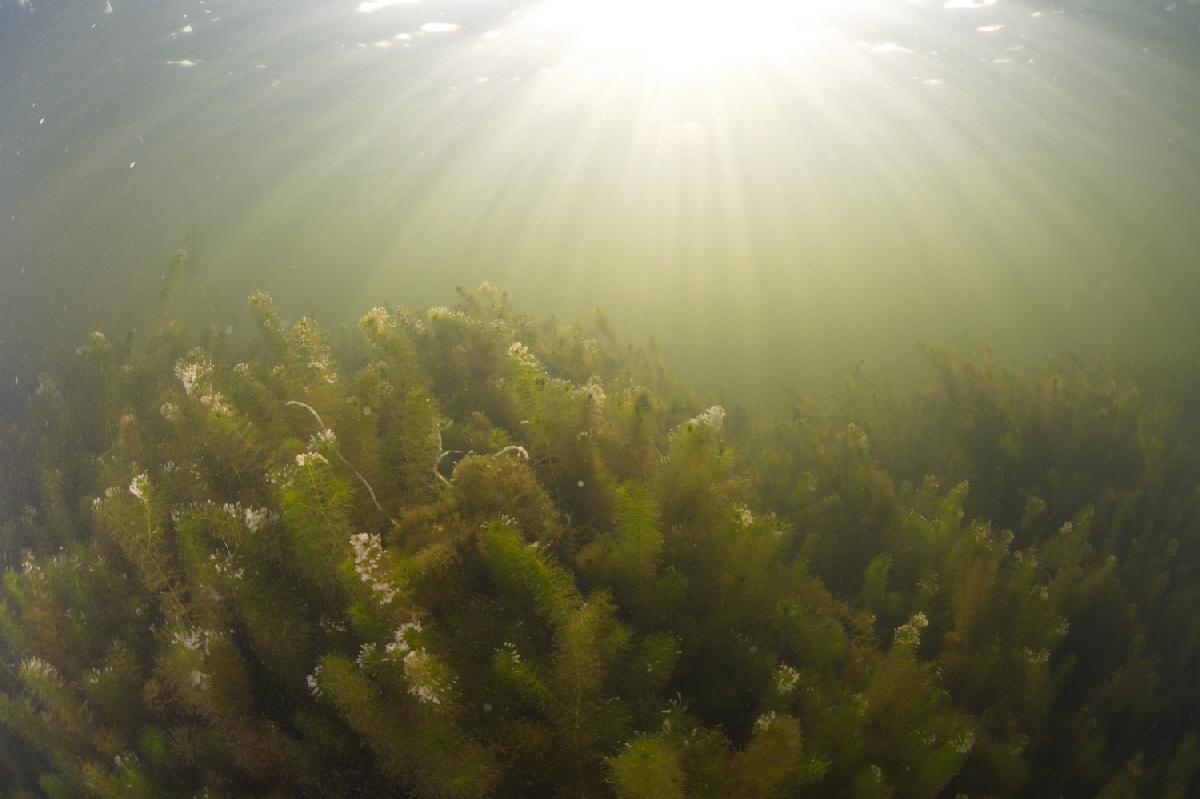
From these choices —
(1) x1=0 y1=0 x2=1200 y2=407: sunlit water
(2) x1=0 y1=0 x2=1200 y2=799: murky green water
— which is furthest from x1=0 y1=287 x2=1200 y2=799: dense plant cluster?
(1) x1=0 y1=0 x2=1200 y2=407: sunlit water

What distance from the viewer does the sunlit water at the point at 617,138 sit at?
13820 millimetres

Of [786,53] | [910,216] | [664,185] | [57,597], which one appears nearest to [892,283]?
[664,185]

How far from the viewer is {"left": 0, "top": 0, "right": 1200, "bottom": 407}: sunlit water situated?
544 inches

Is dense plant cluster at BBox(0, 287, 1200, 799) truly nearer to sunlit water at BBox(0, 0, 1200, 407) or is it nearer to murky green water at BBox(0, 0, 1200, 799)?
murky green water at BBox(0, 0, 1200, 799)

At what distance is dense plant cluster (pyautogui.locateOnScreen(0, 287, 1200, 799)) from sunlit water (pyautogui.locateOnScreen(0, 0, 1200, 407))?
19.7 feet

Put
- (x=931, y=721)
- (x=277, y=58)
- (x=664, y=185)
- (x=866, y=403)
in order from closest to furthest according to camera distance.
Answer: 1. (x=931, y=721)
2. (x=866, y=403)
3. (x=277, y=58)
4. (x=664, y=185)

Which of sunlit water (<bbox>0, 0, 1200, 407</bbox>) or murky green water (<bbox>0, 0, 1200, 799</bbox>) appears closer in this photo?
murky green water (<bbox>0, 0, 1200, 799</bbox>)

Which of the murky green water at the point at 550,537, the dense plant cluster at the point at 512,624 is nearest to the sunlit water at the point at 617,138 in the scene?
the murky green water at the point at 550,537

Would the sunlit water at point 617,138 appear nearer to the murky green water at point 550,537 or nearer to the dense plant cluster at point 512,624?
the murky green water at point 550,537

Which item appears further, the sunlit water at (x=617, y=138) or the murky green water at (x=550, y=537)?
the sunlit water at (x=617, y=138)

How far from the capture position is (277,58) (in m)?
14.8

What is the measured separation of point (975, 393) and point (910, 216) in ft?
161

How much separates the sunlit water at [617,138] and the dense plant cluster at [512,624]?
6001 millimetres

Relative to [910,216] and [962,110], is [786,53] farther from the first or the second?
[910,216]
